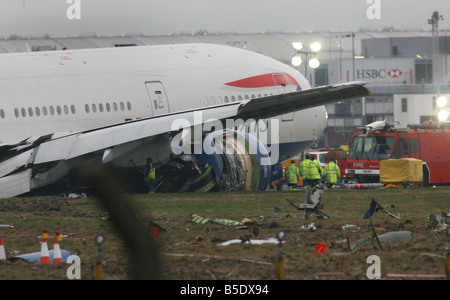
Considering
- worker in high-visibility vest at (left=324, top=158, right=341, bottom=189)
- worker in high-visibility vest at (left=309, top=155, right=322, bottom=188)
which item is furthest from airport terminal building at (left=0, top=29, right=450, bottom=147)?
worker in high-visibility vest at (left=309, top=155, right=322, bottom=188)

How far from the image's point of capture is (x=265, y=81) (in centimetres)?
3303

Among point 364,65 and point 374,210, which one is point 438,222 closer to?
point 374,210

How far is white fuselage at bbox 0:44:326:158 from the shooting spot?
1055 inches

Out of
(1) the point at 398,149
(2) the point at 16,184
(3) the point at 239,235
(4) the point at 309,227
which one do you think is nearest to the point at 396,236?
(4) the point at 309,227

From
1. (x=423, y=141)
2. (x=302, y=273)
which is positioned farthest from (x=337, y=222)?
(x=423, y=141)

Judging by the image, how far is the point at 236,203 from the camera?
2450cm

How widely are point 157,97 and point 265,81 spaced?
4.94m

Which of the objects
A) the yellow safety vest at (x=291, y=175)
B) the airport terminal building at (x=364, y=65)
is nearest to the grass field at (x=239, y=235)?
the yellow safety vest at (x=291, y=175)

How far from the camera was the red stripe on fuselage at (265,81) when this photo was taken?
32.3 m

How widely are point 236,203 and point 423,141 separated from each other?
20.0 metres

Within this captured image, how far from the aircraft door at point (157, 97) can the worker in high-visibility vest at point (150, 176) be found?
2883 millimetres

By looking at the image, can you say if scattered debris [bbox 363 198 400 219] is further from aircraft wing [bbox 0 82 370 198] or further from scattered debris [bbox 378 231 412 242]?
aircraft wing [bbox 0 82 370 198]

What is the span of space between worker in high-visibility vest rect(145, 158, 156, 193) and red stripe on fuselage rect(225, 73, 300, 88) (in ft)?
18.5

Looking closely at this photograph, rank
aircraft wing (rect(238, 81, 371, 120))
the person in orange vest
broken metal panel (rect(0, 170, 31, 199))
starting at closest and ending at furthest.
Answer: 1. aircraft wing (rect(238, 81, 371, 120))
2. broken metal panel (rect(0, 170, 31, 199))
3. the person in orange vest
